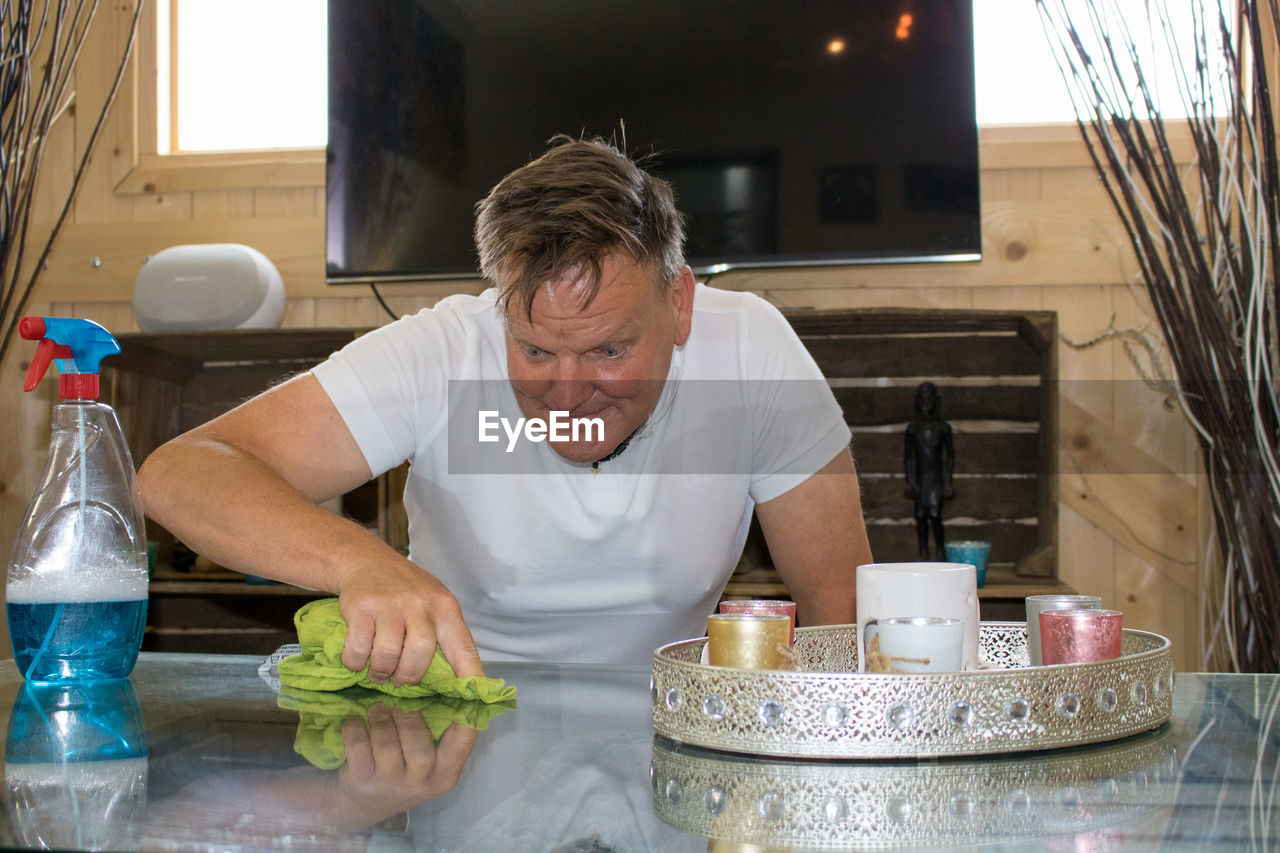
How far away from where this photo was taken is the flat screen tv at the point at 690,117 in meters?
2.39

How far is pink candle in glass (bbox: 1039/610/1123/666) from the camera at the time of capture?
2.38 feet

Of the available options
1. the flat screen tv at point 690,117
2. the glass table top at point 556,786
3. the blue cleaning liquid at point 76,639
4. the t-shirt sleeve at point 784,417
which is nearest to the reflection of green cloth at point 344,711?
the glass table top at point 556,786

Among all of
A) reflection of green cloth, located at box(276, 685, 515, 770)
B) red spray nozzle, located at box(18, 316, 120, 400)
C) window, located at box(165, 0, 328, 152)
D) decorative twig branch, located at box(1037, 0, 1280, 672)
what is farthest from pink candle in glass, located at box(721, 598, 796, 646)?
window, located at box(165, 0, 328, 152)

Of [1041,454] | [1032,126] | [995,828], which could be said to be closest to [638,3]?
[1032,126]

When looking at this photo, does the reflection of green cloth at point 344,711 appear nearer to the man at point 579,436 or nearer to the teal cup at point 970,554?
the man at point 579,436

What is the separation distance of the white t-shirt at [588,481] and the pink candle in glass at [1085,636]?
0.62 meters

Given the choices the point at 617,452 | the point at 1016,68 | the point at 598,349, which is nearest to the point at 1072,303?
the point at 1016,68

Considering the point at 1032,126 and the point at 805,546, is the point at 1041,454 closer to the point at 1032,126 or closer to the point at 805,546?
the point at 1032,126

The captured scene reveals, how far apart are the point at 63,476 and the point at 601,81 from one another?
6.06 feet

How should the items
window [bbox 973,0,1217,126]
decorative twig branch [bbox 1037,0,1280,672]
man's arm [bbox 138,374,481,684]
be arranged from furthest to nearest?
window [bbox 973,0,1217,126] < decorative twig branch [bbox 1037,0,1280,672] < man's arm [bbox 138,374,481,684]

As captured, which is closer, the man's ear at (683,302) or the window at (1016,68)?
the man's ear at (683,302)

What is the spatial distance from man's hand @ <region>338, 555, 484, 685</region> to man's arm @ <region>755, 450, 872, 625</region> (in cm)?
63

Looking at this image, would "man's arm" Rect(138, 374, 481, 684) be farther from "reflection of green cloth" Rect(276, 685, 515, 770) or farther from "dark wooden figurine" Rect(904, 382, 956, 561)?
"dark wooden figurine" Rect(904, 382, 956, 561)
